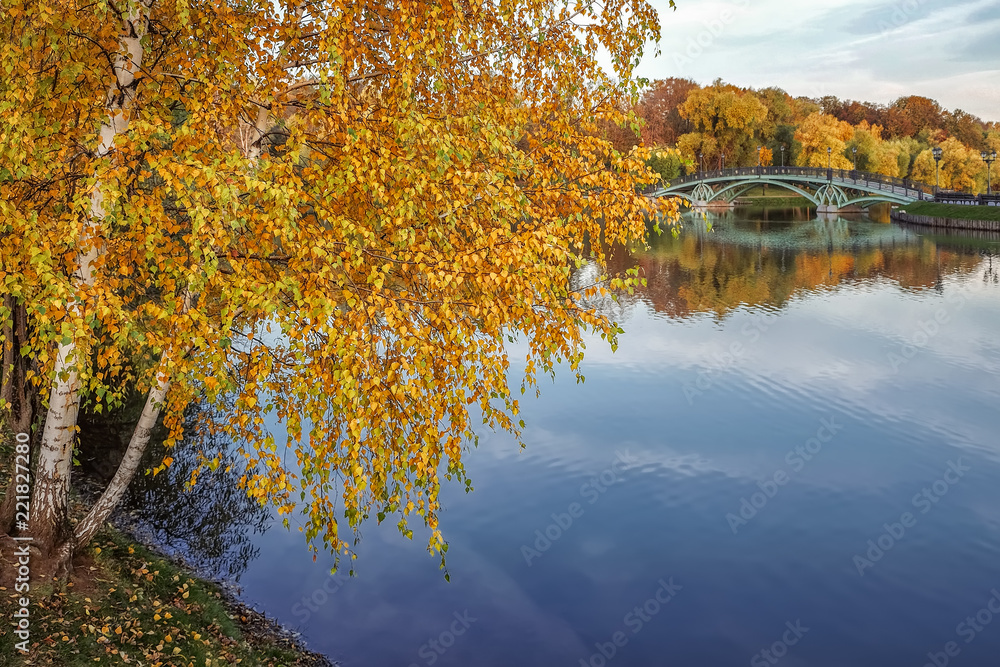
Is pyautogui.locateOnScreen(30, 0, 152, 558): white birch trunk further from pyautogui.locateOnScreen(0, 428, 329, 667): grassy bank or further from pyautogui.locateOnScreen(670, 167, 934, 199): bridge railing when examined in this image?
pyautogui.locateOnScreen(670, 167, 934, 199): bridge railing

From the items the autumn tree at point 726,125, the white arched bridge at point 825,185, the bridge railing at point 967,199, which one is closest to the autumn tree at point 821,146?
the autumn tree at point 726,125

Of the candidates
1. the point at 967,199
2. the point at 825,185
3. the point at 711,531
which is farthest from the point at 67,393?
the point at 825,185

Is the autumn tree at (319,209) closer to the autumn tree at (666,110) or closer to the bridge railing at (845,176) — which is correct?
the bridge railing at (845,176)

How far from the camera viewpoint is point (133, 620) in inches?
399

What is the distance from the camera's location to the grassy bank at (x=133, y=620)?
9.09m

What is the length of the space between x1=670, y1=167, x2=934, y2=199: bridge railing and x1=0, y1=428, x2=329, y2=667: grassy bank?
7067 cm

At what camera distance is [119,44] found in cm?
938

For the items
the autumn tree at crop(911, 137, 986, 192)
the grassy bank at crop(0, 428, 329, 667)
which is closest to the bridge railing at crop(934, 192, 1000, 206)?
the autumn tree at crop(911, 137, 986, 192)

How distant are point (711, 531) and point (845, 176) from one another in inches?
3176

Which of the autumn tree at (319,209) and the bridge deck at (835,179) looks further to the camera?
the bridge deck at (835,179)

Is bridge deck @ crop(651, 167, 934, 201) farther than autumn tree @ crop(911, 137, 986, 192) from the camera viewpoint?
No

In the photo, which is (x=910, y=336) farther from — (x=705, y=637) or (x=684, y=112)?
(x=684, y=112)

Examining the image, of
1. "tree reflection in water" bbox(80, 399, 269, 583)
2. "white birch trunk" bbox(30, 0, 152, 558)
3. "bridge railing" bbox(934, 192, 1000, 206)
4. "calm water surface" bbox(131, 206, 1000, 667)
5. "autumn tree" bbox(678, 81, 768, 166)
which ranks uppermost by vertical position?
"autumn tree" bbox(678, 81, 768, 166)

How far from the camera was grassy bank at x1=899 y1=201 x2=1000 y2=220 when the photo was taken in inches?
2469
